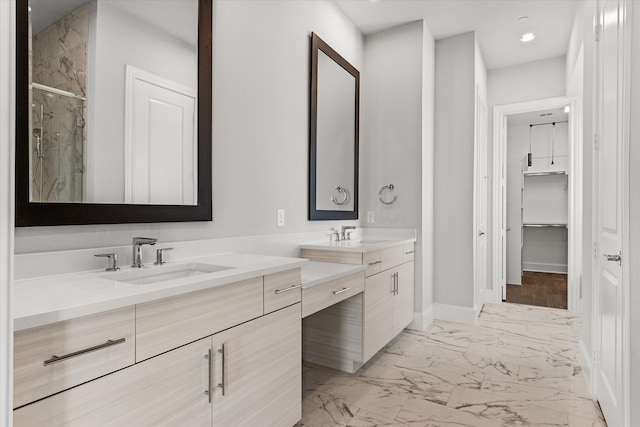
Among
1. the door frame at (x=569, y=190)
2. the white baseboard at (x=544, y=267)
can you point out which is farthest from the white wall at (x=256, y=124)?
the white baseboard at (x=544, y=267)

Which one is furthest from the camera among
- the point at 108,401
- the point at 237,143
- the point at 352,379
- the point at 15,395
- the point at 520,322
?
the point at 520,322

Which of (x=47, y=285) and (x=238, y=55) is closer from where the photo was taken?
(x=47, y=285)

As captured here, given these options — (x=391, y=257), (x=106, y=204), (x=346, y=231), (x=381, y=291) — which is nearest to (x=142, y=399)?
(x=106, y=204)

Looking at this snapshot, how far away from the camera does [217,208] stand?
1.94m

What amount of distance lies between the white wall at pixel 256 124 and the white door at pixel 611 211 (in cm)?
175

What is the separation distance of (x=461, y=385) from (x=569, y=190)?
113 inches

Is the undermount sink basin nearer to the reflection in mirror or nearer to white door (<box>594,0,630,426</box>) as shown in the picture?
the reflection in mirror

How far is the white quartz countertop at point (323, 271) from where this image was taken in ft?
6.14

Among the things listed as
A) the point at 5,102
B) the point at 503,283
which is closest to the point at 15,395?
the point at 5,102

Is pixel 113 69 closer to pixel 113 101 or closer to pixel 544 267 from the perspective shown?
pixel 113 101

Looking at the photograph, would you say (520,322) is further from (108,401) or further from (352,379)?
(108,401)

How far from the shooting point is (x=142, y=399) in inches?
41.1

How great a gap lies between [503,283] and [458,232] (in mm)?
1520

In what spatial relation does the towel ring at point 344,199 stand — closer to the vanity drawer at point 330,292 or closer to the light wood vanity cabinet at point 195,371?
the vanity drawer at point 330,292
